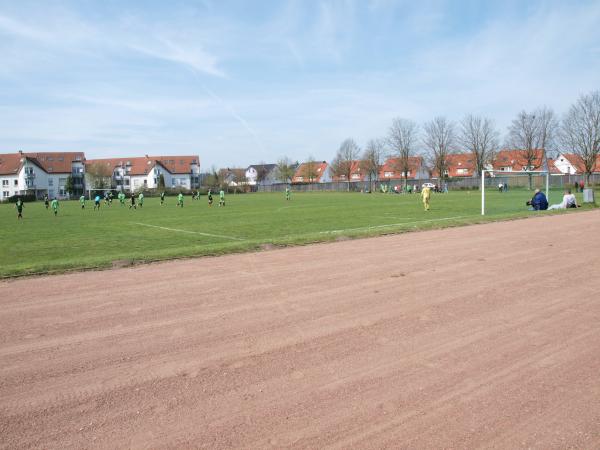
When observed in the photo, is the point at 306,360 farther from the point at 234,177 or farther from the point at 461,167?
the point at 234,177

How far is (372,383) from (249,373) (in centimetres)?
118

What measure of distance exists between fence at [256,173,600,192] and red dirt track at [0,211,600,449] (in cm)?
2697

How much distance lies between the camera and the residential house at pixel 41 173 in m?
104

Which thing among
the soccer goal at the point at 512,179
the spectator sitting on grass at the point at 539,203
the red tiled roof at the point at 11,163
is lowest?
the spectator sitting on grass at the point at 539,203

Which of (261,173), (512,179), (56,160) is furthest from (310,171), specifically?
(512,179)

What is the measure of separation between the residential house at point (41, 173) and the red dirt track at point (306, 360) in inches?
4169

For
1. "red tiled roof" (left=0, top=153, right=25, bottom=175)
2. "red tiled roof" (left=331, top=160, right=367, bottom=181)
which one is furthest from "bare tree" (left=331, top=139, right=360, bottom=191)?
"red tiled roof" (left=0, top=153, right=25, bottom=175)

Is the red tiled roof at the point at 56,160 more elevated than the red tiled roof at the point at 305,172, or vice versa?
the red tiled roof at the point at 56,160

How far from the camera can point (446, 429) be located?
3.60 meters

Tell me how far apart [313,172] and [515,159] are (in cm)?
5768

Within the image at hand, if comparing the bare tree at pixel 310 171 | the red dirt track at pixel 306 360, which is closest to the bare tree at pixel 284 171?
the bare tree at pixel 310 171

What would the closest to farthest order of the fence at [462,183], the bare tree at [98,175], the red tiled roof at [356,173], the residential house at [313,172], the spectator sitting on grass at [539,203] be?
the spectator sitting on grass at [539,203], the fence at [462,183], the bare tree at [98,175], the red tiled roof at [356,173], the residential house at [313,172]

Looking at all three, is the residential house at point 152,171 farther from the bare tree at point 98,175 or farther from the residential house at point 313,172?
the residential house at point 313,172

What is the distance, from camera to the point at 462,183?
83938 millimetres
